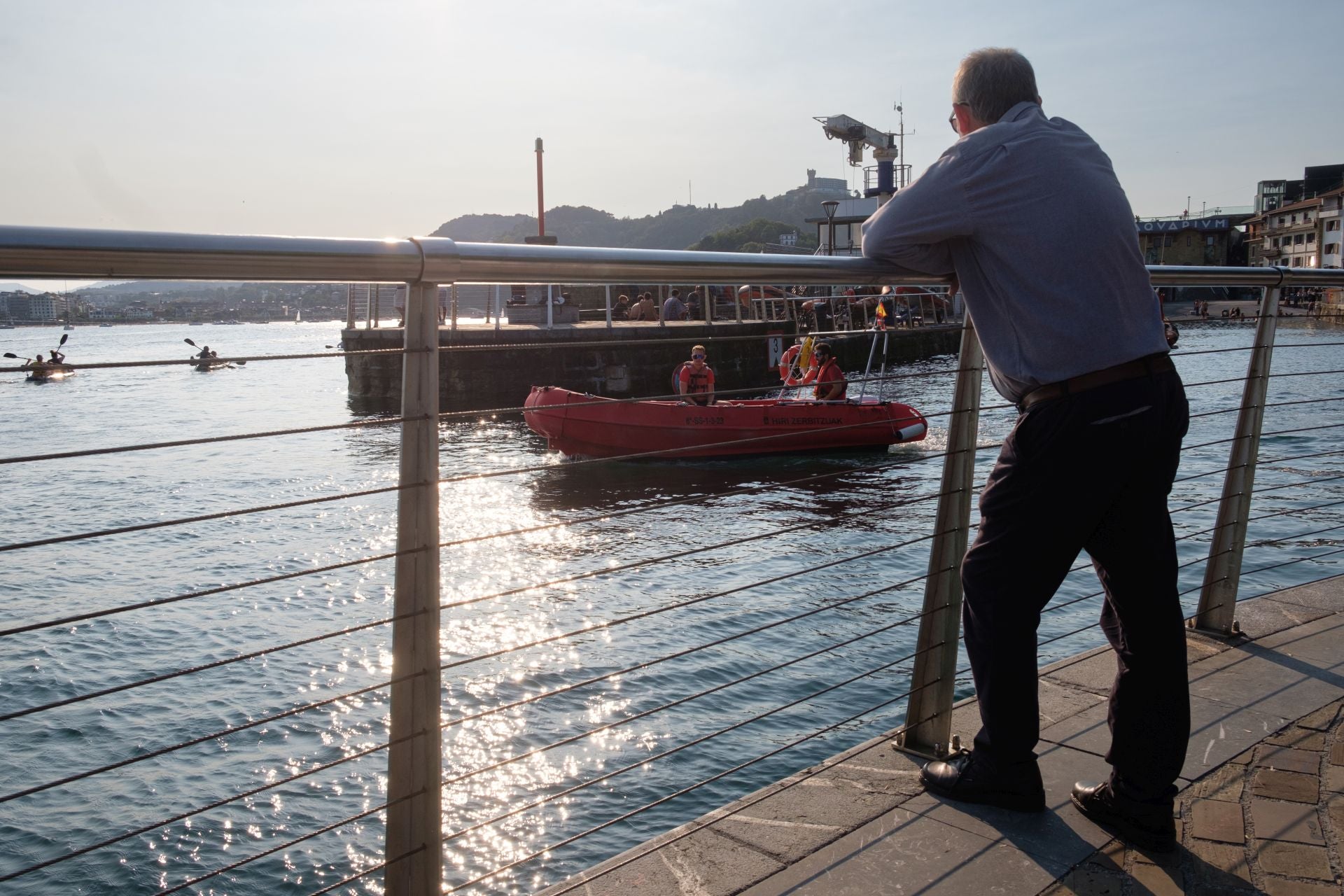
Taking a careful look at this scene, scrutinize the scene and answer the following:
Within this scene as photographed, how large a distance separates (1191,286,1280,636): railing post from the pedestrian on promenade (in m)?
1.38

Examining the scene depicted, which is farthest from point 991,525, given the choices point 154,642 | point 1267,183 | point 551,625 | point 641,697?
point 1267,183

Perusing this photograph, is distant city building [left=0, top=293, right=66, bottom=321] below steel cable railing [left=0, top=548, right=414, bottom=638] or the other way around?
→ the other way around

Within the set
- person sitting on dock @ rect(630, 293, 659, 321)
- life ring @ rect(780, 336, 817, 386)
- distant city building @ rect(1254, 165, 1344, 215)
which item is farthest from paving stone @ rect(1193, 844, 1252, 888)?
distant city building @ rect(1254, 165, 1344, 215)

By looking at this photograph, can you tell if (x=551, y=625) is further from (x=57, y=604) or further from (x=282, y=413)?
(x=282, y=413)

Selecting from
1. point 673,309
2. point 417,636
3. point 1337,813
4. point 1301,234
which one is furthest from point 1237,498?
point 1301,234

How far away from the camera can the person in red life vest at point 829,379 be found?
664 inches

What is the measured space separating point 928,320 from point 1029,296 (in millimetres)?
45633

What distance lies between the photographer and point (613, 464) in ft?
60.5

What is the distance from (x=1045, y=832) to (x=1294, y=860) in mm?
459

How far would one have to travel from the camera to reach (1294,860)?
2119 mm

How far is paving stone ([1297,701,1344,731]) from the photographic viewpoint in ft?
9.21

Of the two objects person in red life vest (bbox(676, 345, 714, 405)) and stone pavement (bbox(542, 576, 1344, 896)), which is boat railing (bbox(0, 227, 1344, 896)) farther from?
person in red life vest (bbox(676, 345, 714, 405))

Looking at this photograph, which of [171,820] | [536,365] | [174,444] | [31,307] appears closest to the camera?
[174,444]

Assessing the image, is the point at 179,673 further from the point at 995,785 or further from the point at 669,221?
the point at 669,221
